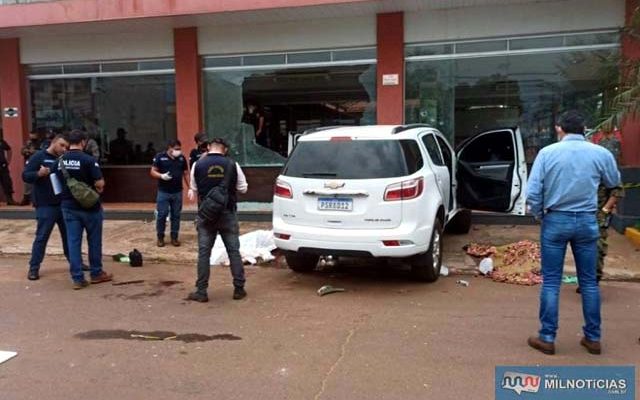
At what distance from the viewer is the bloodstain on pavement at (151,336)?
16.9 feet

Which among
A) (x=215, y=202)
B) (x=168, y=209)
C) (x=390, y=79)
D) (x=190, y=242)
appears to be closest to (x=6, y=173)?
(x=168, y=209)

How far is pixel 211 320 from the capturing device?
5680 millimetres

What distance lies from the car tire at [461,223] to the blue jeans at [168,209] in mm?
4516

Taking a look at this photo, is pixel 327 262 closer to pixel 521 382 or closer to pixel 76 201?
pixel 76 201

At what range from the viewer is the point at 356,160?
6551mm

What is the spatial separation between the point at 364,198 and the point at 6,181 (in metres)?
10.3

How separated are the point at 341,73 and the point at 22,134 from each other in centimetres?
771

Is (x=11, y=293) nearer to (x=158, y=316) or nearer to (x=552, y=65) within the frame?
(x=158, y=316)

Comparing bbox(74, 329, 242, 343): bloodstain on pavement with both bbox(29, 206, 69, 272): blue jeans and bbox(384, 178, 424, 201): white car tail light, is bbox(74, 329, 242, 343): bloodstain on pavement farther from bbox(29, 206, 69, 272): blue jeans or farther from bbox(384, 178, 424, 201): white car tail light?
bbox(29, 206, 69, 272): blue jeans

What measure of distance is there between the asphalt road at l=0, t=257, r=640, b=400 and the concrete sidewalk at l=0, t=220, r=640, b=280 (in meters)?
0.81

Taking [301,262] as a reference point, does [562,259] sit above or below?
above

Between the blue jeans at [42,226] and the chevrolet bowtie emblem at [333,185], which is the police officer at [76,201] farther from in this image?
the chevrolet bowtie emblem at [333,185]

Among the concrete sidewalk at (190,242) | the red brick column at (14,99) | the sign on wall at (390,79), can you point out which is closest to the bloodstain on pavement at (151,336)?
the concrete sidewalk at (190,242)

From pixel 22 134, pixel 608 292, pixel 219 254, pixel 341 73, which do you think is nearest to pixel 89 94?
pixel 22 134
